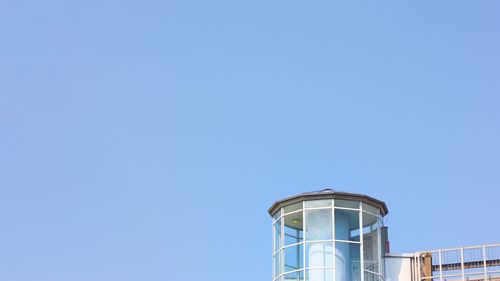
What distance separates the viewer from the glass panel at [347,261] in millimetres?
39719

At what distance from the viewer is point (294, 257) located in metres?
40.8

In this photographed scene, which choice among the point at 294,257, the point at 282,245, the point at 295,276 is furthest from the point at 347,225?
the point at 295,276

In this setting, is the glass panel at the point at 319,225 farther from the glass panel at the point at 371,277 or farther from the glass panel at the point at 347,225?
the glass panel at the point at 371,277

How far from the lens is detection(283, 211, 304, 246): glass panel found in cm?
4094

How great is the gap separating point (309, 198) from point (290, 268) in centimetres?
281

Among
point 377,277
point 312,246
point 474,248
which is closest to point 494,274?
point 474,248

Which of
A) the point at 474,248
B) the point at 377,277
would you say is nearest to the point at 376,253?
the point at 377,277

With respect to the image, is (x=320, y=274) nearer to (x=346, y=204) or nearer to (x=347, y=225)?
(x=347, y=225)

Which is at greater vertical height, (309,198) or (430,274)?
(309,198)

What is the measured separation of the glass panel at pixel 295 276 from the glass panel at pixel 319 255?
1.43ft

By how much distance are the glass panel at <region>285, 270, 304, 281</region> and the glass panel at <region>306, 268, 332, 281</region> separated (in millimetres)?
363

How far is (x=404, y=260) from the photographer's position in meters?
41.2

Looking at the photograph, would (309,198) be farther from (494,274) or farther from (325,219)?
(494,274)

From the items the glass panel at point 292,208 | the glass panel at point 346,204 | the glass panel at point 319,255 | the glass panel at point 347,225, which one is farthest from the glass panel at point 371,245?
the glass panel at point 292,208
